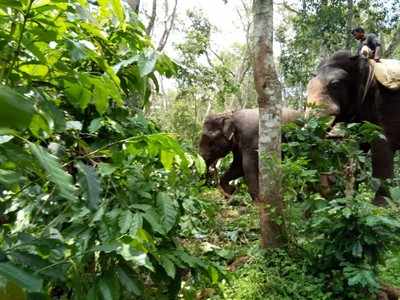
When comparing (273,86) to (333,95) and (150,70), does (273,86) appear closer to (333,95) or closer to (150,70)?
(333,95)

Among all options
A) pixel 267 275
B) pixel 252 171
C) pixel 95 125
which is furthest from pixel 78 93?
pixel 252 171

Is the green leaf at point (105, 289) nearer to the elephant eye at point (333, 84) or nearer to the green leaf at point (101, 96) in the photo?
the green leaf at point (101, 96)

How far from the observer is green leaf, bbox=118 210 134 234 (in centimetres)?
139

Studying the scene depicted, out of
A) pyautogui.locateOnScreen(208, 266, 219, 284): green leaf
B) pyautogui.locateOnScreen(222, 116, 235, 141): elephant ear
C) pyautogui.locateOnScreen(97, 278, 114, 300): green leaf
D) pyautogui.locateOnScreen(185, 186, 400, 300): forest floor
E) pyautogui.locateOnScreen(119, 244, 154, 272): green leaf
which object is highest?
pyautogui.locateOnScreen(119, 244, 154, 272): green leaf

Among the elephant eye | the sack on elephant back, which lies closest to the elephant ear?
the elephant eye

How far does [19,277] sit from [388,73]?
6.01 m

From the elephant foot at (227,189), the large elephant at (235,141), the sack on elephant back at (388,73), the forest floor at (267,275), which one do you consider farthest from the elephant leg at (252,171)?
the forest floor at (267,275)

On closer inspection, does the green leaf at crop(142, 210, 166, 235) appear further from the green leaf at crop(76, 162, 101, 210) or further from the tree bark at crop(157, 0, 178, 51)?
the tree bark at crop(157, 0, 178, 51)

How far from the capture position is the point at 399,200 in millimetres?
3021

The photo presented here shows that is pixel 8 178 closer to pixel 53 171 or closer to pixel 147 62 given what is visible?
pixel 53 171

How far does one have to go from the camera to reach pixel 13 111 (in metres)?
0.56

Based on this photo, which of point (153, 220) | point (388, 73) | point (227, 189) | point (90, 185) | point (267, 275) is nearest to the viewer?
point (90, 185)

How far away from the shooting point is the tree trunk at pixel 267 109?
3.88 meters

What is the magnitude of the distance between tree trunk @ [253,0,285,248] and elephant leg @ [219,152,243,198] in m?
3.57
